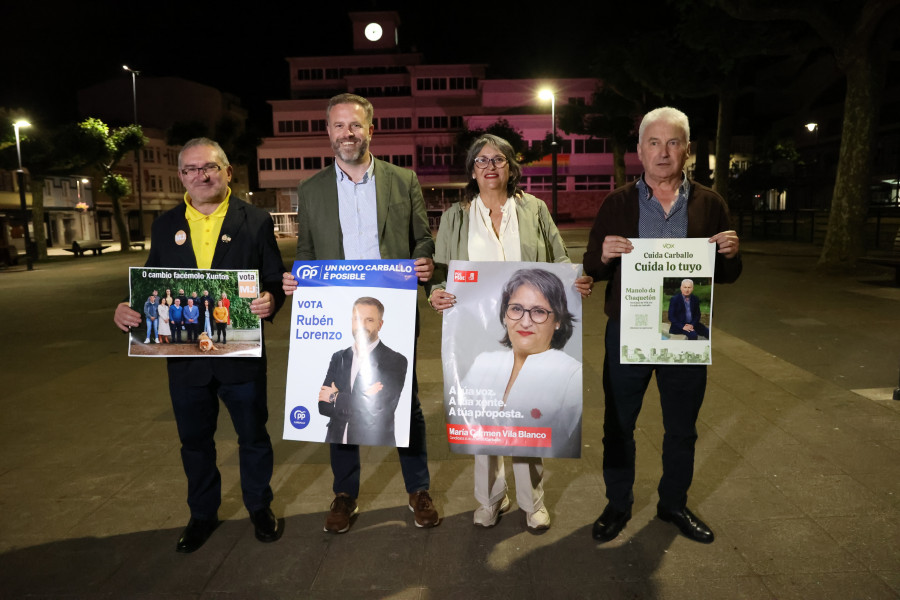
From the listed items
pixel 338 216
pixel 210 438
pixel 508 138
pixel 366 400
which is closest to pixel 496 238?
pixel 338 216

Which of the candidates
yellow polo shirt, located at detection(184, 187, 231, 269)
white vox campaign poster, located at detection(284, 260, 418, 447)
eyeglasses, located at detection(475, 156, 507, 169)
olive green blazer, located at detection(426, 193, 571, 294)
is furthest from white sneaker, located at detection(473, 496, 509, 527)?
yellow polo shirt, located at detection(184, 187, 231, 269)

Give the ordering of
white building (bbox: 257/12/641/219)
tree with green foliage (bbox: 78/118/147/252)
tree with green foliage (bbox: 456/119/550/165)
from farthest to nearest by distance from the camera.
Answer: white building (bbox: 257/12/641/219) < tree with green foliage (bbox: 456/119/550/165) < tree with green foliage (bbox: 78/118/147/252)

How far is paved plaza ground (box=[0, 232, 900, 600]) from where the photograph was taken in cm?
311

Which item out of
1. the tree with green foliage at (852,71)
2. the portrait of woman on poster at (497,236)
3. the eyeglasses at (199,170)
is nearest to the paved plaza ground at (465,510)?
the portrait of woman on poster at (497,236)

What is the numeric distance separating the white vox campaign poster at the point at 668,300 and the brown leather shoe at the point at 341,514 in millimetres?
1785

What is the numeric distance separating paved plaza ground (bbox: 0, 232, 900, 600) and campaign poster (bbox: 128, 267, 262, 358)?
111cm

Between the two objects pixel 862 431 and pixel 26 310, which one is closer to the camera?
pixel 862 431

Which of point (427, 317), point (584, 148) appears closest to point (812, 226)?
point (427, 317)

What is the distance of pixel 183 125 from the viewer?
45.5m

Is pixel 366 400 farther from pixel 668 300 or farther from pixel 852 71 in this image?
pixel 852 71

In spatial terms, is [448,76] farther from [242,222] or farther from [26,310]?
[242,222]

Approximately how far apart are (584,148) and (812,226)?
Answer: 3213cm

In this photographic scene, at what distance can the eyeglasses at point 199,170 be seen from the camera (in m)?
3.40

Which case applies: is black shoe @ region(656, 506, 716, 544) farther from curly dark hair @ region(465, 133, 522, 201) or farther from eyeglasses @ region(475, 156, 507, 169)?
eyeglasses @ region(475, 156, 507, 169)
